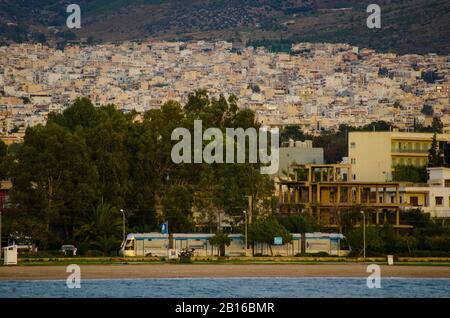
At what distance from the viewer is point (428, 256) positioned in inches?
2847

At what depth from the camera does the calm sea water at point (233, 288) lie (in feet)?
171

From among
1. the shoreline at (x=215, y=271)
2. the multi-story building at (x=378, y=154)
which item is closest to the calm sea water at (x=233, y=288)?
the shoreline at (x=215, y=271)

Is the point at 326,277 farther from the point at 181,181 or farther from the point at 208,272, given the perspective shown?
the point at 181,181

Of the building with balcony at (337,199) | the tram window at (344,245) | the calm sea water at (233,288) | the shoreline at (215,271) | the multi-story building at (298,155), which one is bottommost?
the calm sea water at (233,288)

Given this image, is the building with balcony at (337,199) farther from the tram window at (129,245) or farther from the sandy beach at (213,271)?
the sandy beach at (213,271)

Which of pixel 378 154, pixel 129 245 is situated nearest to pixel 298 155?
pixel 378 154

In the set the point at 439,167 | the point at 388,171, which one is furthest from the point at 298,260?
the point at 388,171

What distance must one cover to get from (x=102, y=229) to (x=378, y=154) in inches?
1409

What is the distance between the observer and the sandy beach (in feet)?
195

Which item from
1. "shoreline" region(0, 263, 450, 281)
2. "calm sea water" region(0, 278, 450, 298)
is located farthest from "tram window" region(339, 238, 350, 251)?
"calm sea water" region(0, 278, 450, 298)

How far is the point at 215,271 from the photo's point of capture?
61844 millimetres

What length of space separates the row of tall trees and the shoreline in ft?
39.5

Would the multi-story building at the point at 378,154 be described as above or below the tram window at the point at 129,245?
above

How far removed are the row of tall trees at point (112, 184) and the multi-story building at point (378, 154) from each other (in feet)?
69.2
